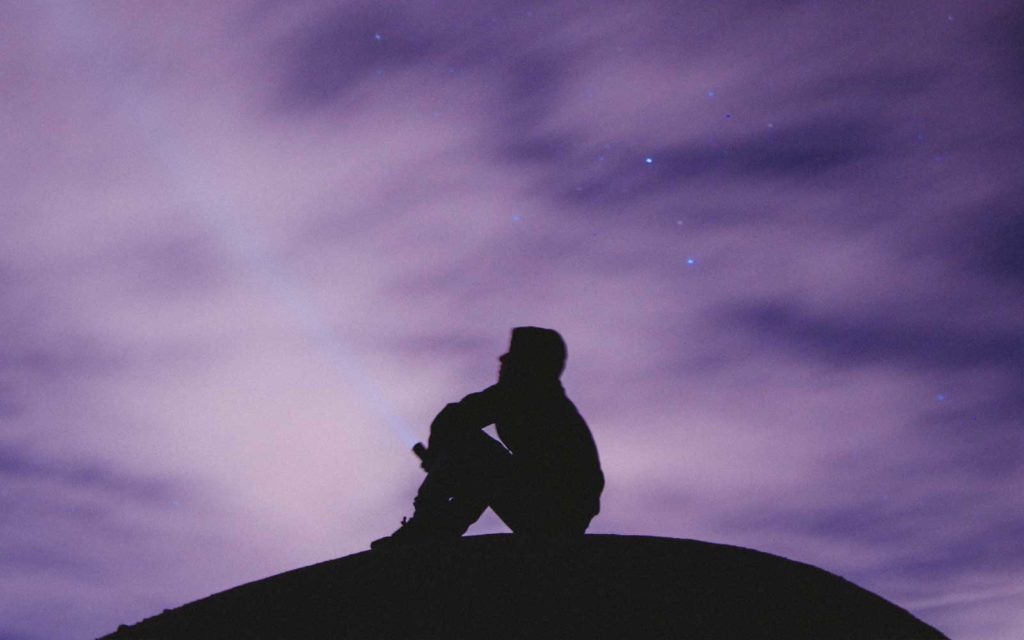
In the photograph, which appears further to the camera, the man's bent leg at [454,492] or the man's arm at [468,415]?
the man's arm at [468,415]

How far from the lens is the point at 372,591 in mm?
4852

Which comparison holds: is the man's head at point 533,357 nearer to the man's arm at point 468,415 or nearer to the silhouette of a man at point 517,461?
the silhouette of a man at point 517,461

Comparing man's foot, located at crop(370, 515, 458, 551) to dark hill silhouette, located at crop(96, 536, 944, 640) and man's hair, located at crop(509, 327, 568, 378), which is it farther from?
man's hair, located at crop(509, 327, 568, 378)

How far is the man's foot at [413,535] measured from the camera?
18.3ft

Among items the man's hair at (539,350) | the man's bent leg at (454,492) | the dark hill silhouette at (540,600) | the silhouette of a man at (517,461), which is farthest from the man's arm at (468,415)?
the dark hill silhouette at (540,600)

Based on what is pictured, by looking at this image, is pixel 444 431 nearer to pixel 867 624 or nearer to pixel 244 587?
pixel 244 587

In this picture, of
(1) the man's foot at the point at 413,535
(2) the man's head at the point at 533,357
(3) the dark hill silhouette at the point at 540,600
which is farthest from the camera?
(2) the man's head at the point at 533,357

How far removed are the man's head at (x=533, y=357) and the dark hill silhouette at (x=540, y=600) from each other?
1091mm

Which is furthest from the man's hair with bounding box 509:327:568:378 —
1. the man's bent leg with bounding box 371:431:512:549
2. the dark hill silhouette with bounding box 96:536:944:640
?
the dark hill silhouette with bounding box 96:536:944:640

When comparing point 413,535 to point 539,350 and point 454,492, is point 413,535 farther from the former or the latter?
point 539,350

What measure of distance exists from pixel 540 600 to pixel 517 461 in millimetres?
1190

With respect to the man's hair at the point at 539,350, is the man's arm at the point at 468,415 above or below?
below

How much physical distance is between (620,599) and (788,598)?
40.4 inches

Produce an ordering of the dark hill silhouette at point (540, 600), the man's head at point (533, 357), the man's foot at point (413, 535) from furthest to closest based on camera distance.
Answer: the man's head at point (533, 357) < the man's foot at point (413, 535) < the dark hill silhouette at point (540, 600)
